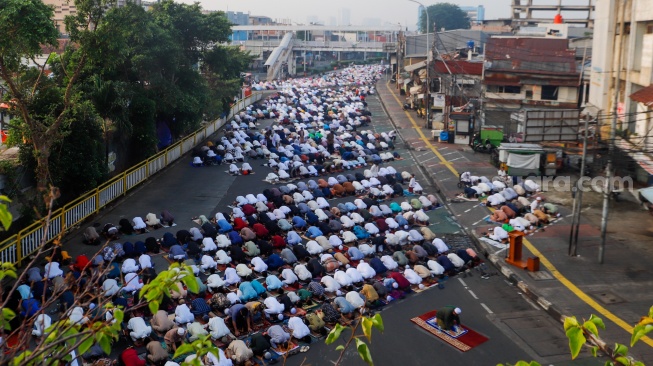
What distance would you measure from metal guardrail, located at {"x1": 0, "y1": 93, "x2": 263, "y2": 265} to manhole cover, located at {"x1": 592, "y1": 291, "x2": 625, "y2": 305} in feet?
52.3

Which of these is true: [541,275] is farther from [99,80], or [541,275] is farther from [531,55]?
[531,55]

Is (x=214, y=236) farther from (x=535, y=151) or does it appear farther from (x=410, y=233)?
(x=535, y=151)

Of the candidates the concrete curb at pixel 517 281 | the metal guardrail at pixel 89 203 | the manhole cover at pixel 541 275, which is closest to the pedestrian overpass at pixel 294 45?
the metal guardrail at pixel 89 203

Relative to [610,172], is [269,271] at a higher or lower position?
lower

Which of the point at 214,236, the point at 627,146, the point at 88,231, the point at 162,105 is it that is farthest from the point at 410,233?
the point at 162,105

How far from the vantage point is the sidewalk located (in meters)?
19.9

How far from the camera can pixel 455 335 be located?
1866 cm

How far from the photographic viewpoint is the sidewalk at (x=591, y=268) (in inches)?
782

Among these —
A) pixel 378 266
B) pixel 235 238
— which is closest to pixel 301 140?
pixel 235 238

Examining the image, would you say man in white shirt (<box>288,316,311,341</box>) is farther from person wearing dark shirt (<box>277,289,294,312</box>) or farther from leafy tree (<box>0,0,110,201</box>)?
leafy tree (<box>0,0,110,201</box>)

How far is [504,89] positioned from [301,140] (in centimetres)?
1653

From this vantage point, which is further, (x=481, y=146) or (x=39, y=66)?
(x=481, y=146)

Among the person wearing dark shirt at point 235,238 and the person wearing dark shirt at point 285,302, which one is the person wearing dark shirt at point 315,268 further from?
the person wearing dark shirt at point 235,238

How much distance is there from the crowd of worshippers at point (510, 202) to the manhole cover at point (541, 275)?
364cm
